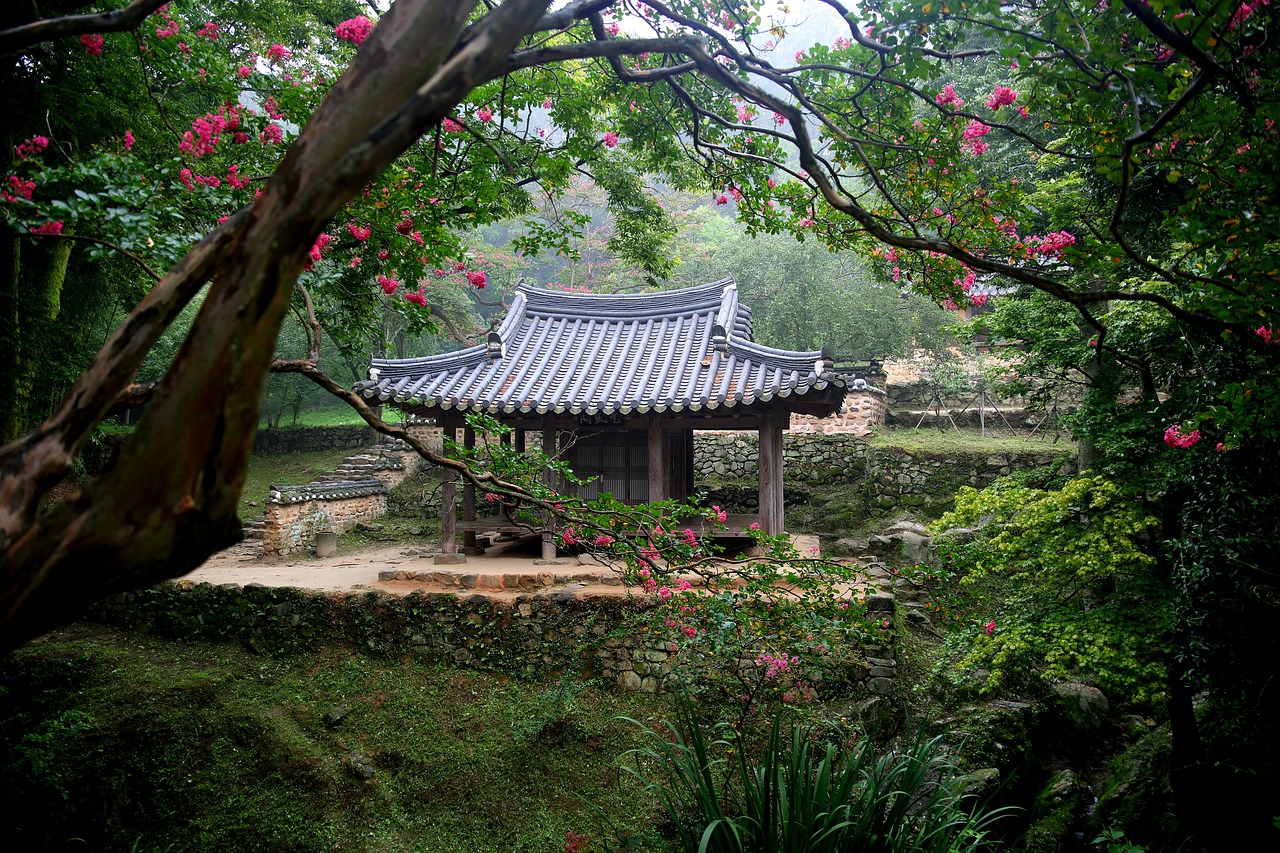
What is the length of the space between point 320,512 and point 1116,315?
13056 mm

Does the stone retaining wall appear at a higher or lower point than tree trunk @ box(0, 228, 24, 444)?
lower

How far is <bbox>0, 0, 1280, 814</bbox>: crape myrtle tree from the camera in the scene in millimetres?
1492

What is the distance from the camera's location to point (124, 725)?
7031 millimetres

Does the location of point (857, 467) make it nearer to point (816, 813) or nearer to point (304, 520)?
Answer: point (304, 520)

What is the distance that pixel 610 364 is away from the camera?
1016 centimetres

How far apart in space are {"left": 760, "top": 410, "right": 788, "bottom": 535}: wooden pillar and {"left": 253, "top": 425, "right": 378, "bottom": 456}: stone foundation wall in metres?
13.5

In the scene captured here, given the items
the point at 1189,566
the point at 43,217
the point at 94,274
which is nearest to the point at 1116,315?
the point at 1189,566

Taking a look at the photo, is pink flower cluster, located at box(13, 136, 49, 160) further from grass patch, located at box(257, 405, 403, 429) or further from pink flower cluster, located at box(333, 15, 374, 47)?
grass patch, located at box(257, 405, 403, 429)

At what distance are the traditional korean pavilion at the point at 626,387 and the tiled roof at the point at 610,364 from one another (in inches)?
0.8

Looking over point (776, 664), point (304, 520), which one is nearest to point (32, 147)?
point (776, 664)

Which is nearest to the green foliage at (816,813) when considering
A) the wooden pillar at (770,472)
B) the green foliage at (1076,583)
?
the green foliage at (1076,583)

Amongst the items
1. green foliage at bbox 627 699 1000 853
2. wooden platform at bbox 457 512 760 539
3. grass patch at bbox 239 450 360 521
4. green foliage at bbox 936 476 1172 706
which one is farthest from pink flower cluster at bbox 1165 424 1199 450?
grass patch at bbox 239 450 360 521

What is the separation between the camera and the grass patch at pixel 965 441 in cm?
1336

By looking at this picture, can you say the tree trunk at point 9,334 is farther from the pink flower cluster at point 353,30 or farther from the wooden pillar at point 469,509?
the wooden pillar at point 469,509
